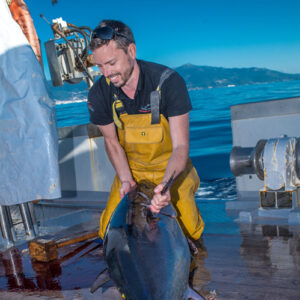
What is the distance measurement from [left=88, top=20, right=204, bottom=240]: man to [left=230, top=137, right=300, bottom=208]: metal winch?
1.80 feet

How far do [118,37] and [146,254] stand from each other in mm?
1333

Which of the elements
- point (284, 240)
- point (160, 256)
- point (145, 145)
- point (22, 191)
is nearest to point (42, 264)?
point (22, 191)

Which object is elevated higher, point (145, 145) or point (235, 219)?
point (145, 145)

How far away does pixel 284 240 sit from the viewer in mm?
2508

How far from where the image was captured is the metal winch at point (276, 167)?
2.80 m

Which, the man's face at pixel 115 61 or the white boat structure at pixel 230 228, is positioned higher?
the man's face at pixel 115 61

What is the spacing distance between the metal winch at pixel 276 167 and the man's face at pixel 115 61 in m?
1.27

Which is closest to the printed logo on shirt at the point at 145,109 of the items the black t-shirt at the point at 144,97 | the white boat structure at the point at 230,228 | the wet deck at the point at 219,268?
the black t-shirt at the point at 144,97

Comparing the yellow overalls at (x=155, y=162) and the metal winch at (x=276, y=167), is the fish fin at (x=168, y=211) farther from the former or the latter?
the metal winch at (x=276, y=167)

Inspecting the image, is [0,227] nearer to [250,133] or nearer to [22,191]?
[22,191]

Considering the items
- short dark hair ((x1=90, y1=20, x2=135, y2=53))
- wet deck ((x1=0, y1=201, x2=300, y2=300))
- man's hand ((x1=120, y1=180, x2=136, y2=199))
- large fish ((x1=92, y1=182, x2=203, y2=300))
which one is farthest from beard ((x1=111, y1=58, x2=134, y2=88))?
wet deck ((x1=0, y1=201, x2=300, y2=300))

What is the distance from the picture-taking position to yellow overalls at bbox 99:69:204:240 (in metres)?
2.57

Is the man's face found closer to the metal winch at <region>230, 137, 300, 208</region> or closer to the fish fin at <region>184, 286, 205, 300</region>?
the metal winch at <region>230, 137, 300, 208</region>

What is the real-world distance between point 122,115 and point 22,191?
996mm
